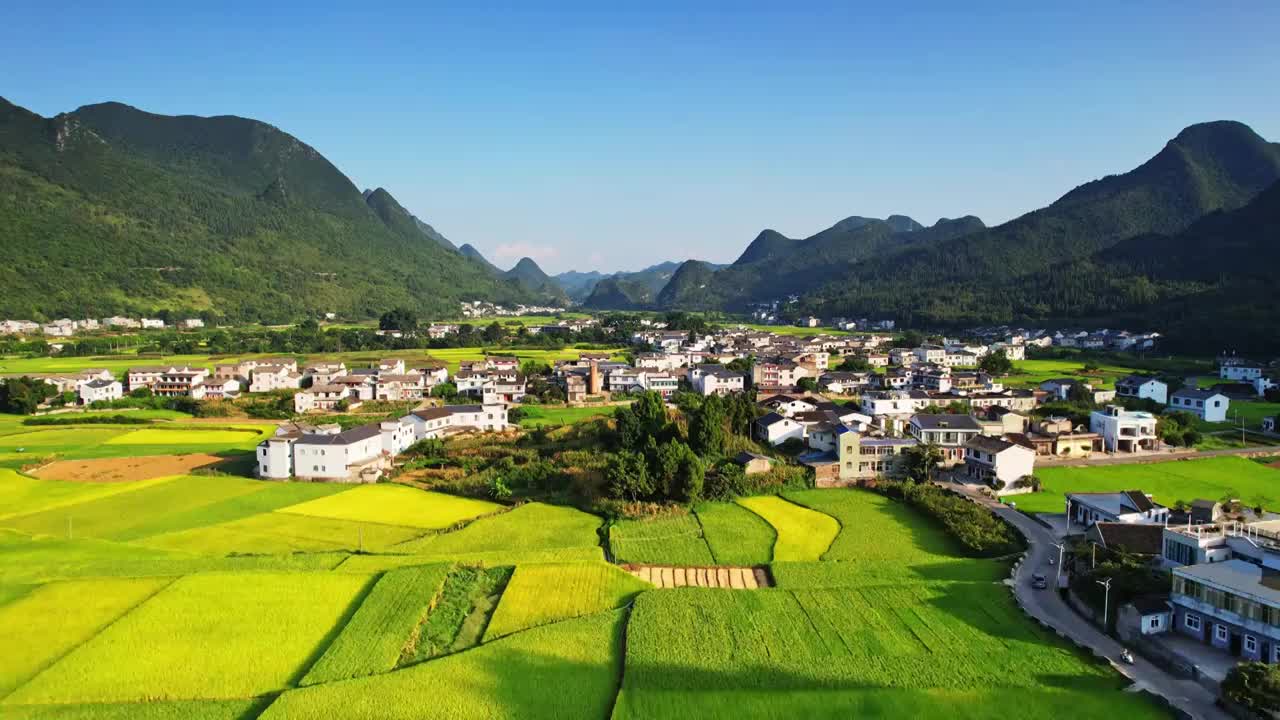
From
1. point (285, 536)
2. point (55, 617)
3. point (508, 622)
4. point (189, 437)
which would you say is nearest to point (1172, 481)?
point (508, 622)

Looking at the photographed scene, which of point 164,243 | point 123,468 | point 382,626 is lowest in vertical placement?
point 382,626

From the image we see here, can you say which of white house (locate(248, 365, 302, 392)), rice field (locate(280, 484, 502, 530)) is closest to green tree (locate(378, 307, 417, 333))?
white house (locate(248, 365, 302, 392))

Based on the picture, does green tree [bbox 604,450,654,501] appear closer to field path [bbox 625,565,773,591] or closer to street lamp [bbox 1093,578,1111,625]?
field path [bbox 625,565,773,591]

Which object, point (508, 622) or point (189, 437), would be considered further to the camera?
point (189, 437)

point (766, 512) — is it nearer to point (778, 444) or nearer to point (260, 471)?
point (778, 444)

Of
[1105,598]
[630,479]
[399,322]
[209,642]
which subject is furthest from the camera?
[399,322]

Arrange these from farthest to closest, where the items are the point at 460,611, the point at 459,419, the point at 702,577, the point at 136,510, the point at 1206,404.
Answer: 1. the point at 1206,404
2. the point at 459,419
3. the point at 136,510
4. the point at 702,577
5. the point at 460,611

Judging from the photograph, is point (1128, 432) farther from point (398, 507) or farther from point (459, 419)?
point (459, 419)
